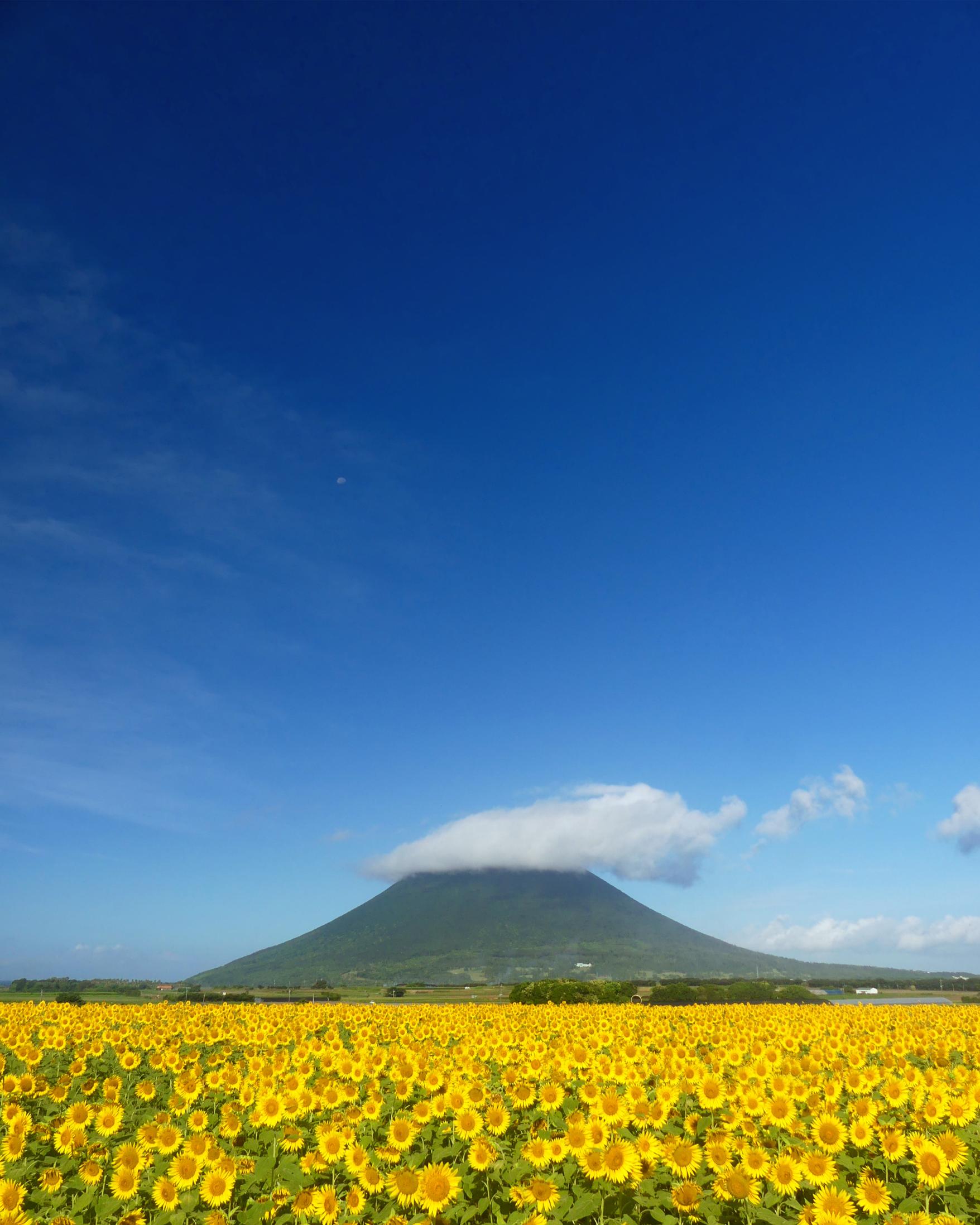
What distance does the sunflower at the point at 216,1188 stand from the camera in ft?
27.4

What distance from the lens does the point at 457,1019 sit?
792 inches

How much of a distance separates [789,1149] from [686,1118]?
1518 mm

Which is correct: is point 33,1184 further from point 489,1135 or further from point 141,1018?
point 141,1018

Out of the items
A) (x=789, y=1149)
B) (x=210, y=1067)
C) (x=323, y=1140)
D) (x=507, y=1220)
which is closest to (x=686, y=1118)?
(x=789, y=1149)

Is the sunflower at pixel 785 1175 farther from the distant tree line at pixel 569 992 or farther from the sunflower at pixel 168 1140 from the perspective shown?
the distant tree line at pixel 569 992

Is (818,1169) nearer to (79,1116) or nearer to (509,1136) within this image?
(509,1136)

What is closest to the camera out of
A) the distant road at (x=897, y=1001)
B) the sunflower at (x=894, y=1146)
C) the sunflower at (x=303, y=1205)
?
the sunflower at (x=303, y=1205)

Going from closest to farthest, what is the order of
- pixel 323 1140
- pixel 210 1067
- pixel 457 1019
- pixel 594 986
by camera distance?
1. pixel 323 1140
2. pixel 210 1067
3. pixel 457 1019
4. pixel 594 986

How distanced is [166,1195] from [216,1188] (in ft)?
1.70

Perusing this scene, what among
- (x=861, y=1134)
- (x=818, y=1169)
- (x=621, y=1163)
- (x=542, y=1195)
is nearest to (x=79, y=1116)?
(x=542, y=1195)

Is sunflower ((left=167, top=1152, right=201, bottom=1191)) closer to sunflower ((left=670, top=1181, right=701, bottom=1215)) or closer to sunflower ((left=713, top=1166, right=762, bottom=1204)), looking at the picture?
sunflower ((left=670, top=1181, right=701, bottom=1215))

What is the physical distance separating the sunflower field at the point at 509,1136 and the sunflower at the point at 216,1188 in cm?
2

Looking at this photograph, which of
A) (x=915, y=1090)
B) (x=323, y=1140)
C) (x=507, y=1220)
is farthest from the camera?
(x=915, y=1090)

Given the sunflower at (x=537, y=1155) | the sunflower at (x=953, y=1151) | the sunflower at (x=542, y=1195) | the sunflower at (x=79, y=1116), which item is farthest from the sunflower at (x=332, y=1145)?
the sunflower at (x=953, y=1151)
